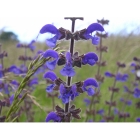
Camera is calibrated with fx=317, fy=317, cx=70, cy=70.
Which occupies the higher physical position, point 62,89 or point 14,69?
point 62,89

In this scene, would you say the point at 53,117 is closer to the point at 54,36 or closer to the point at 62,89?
the point at 62,89

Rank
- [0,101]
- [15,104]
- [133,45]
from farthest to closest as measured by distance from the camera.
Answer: [133,45] → [0,101] → [15,104]

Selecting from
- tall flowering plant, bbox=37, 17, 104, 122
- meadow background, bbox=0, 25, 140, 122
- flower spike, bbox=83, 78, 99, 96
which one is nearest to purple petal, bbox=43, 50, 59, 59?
tall flowering plant, bbox=37, 17, 104, 122

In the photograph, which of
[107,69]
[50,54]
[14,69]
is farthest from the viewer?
[107,69]

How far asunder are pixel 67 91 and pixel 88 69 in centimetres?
201

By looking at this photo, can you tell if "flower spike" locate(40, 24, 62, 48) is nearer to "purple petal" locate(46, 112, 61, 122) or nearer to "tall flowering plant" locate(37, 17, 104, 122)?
"tall flowering plant" locate(37, 17, 104, 122)

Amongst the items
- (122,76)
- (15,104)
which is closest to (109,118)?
(122,76)

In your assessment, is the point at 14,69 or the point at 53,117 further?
the point at 14,69

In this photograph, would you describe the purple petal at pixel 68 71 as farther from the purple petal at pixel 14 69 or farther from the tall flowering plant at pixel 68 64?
the purple petal at pixel 14 69

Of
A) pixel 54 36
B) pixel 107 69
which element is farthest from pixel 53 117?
pixel 107 69

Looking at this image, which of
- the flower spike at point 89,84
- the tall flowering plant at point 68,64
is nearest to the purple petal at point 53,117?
the tall flowering plant at point 68,64

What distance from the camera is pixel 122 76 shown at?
196 cm

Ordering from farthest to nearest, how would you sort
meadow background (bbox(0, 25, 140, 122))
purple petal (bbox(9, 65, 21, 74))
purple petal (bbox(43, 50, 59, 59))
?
meadow background (bbox(0, 25, 140, 122)) → purple petal (bbox(9, 65, 21, 74)) → purple petal (bbox(43, 50, 59, 59))
